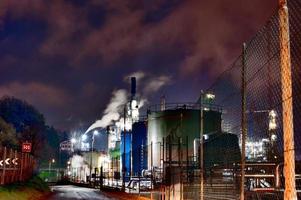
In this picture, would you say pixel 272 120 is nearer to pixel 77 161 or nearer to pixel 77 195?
pixel 77 195

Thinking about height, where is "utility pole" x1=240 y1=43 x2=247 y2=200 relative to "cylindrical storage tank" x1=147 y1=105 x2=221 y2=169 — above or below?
below

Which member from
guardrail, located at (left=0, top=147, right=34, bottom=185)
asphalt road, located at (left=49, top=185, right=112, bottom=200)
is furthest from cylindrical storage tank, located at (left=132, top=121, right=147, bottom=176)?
guardrail, located at (left=0, top=147, right=34, bottom=185)

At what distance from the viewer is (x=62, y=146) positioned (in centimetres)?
11006

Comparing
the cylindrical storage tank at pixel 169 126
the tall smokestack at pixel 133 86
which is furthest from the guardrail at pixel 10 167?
the tall smokestack at pixel 133 86

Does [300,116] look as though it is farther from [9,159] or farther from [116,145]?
[116,145]

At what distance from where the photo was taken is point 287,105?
6.17m

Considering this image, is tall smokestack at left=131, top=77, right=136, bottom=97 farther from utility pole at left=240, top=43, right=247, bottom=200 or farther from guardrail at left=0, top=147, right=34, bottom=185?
utility pole at left=240, top=43, right=247, bottom=200

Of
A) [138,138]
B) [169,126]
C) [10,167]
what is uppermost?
[169,126]

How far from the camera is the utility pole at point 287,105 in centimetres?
611

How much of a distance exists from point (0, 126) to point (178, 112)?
2144 centimetres

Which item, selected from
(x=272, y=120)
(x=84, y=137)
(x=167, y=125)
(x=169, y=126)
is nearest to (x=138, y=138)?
(x=167, y=125)

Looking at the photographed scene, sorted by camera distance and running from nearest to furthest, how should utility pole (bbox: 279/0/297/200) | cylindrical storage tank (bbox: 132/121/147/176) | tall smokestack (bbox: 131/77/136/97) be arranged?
utility pole (bbox: 279/0/297/200), cylindrical storage tank (bbox: 132/121/147/176), tall smokestack (bbox: 131/77/136/97)

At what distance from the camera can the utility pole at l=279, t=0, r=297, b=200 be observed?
6105mm

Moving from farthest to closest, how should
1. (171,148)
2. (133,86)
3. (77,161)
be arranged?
(77,161)
(133,86)
(171,148)
